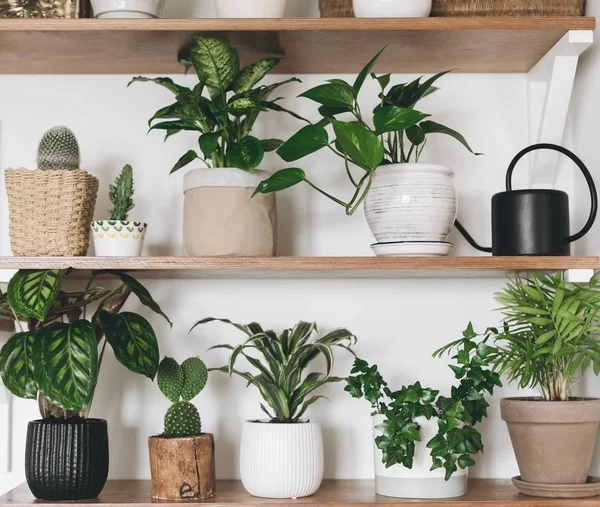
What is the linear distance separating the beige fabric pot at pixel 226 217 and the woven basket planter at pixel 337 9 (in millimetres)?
347

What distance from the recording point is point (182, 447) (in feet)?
4.33

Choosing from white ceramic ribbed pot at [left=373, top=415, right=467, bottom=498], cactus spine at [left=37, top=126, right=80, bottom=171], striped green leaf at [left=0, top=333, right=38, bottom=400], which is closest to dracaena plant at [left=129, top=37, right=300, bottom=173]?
cactus spine at [left=37, top=126, right=80, bottom=171]

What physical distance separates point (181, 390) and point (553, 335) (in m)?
0.64

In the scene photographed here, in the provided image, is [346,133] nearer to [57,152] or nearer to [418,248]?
[418,248]

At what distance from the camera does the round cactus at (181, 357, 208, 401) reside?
54.2 inches

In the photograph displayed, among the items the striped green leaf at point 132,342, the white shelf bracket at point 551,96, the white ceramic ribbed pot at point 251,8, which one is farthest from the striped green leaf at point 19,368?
the white shelf bracket at point 551,96

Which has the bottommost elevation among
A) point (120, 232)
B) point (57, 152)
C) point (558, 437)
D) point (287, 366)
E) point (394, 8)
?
point (558, 437)

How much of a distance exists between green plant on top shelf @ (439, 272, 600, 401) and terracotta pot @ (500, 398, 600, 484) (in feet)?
0.15

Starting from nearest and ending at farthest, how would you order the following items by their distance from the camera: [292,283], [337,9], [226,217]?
[226,217] → [337,9] → [292,283]

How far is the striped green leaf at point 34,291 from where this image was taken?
124 centimetres

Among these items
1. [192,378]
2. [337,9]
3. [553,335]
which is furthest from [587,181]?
[192,378]

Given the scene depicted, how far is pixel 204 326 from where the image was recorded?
61.6 inches

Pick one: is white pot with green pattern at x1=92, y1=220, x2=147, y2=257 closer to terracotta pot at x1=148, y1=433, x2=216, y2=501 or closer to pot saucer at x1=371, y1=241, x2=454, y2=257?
terracotta pot at x1=148, y1=433, x2=216, y2=501

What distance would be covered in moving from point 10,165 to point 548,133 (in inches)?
41.8
